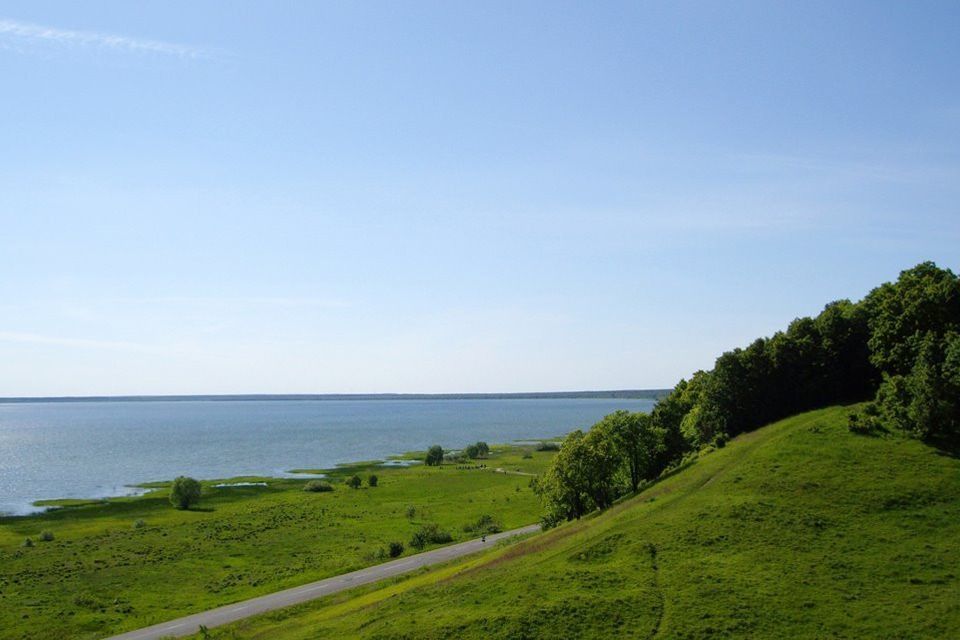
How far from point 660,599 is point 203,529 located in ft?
311

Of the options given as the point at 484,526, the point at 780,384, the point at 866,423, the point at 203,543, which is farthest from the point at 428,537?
the point at 866,423

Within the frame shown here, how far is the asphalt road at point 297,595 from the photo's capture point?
64.3 m

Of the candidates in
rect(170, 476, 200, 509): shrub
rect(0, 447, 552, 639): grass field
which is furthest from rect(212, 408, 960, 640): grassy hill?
rect(170, 476, 200, 509): shrub

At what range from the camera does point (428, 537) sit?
10050 centimetres

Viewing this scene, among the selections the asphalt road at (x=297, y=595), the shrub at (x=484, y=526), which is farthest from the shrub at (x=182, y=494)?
the asphalt road at (x=297, y=595)

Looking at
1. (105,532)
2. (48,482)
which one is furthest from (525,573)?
(48,482)

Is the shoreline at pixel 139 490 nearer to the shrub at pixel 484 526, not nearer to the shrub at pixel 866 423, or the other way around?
the shrub at pixel 484 526

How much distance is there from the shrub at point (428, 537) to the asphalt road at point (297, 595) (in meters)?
6.36

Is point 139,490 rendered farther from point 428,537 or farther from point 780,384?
point 780,384

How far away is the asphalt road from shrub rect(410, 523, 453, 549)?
6357mm

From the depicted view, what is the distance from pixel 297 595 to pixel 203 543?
138 feet

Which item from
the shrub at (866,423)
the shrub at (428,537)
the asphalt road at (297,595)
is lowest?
the shrub at (428,537)

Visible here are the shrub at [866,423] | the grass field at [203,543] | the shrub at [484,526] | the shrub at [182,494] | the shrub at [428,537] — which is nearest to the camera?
the shrub at [866,423]

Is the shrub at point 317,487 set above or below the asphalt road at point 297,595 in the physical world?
below
